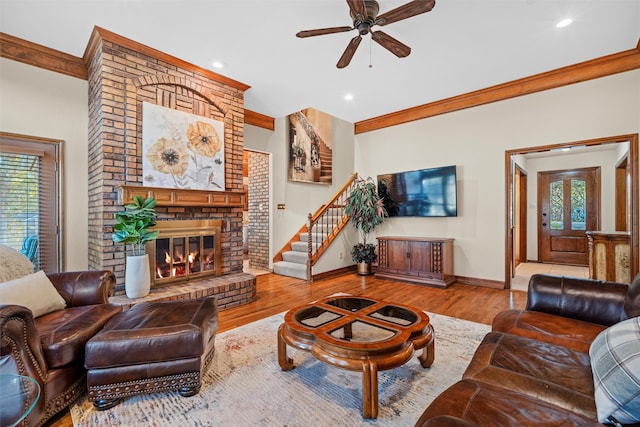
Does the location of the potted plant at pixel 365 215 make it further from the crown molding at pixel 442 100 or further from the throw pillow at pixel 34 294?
the throw pillow at pixel 34 294

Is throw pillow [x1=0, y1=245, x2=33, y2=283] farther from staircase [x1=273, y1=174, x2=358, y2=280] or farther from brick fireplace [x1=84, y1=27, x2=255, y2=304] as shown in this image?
staircase [x1=273, y1=174, x2=358, y2=280]

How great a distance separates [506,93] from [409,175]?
6.16 ft

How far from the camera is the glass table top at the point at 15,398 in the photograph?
1.04 m

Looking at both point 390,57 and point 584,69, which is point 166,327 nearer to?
point 390,57

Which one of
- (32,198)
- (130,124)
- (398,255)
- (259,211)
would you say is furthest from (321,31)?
(259,211)

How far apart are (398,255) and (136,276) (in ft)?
12.8

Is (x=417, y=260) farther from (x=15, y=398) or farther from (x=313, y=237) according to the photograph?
(x=15, y=398)

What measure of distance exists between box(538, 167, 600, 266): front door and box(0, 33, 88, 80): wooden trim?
9.05 metres

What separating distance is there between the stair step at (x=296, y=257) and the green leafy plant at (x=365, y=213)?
3.19ft

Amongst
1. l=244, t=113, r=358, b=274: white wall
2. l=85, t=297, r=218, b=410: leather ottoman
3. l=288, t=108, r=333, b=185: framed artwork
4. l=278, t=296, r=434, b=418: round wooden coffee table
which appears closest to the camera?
l=278, t=296, r=434, b=418: round wooden coffee table

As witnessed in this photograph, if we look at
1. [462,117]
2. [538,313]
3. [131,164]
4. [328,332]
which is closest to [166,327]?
[328,332]

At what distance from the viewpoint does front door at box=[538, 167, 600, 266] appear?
6.46 metres

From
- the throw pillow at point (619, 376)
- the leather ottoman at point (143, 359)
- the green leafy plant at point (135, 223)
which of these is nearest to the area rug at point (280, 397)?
the leather ottoman at point (143, 359)

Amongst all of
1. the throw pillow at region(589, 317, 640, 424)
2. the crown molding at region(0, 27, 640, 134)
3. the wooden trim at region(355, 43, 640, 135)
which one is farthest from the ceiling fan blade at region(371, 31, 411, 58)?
the throw pillow at region(589, 317, 640, 424)
